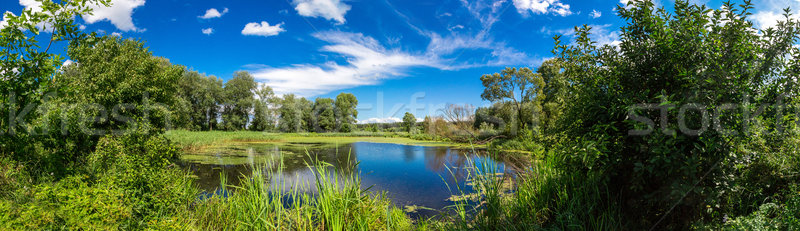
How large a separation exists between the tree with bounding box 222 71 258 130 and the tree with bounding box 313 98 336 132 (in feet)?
32.1

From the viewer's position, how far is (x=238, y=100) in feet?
123

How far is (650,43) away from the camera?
283 cm

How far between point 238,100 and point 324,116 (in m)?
11.8

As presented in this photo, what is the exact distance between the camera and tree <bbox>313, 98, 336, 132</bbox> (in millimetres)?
44500

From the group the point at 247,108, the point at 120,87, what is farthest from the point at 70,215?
the point at 247,108

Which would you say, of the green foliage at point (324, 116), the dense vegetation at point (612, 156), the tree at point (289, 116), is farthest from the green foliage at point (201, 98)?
the dense vegetation at point (612, 156)

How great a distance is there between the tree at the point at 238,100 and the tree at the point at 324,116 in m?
9.78

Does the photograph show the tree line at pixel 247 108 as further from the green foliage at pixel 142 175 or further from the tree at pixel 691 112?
the tree at pixel 691 112

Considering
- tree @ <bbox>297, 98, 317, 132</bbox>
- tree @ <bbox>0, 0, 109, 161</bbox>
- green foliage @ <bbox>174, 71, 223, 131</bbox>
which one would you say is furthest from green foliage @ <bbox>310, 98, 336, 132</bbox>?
tree @ <bbox>0, 0, 109, 161</bbox>

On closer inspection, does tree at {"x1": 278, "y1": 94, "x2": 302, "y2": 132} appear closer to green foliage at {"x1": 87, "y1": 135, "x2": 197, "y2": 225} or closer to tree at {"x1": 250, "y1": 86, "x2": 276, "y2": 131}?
tree at {"x1": 250, "y1": 86, "x2": 276, "y2": 131}

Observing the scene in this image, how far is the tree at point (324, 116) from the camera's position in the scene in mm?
44500

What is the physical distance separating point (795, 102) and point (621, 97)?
5.08 ft

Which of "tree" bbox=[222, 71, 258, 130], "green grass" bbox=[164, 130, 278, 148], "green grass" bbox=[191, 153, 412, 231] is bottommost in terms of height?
"green grass" bbox=[191, 153, 412, 231]

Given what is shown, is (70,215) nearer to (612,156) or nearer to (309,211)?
(309,211)
